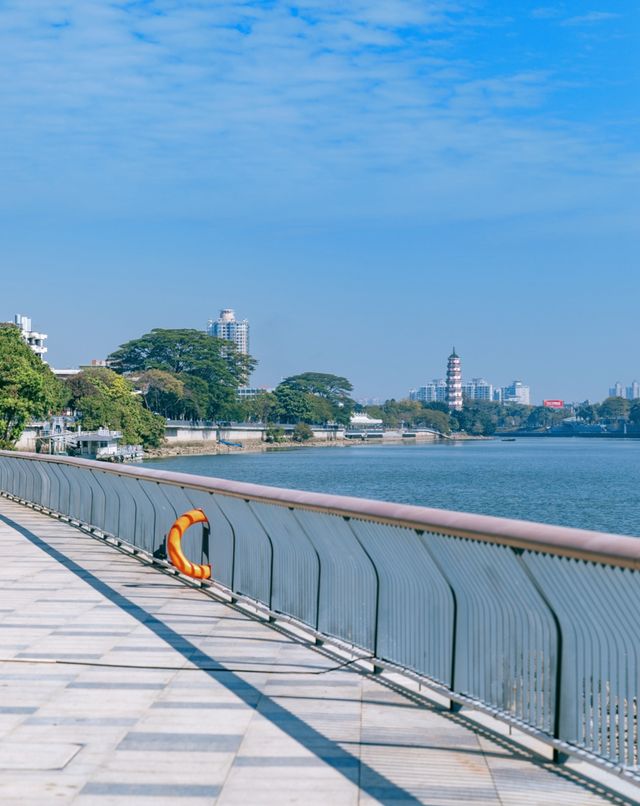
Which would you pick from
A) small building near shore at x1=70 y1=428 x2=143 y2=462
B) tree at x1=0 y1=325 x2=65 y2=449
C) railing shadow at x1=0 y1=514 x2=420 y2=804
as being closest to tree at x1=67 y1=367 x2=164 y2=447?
small building near shore at x1=70 y1=428 x2=143 y2=462

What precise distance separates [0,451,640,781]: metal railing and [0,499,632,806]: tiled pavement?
0.94 ft

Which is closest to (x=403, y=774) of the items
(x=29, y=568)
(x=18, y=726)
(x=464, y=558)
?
(x=464, y=558)

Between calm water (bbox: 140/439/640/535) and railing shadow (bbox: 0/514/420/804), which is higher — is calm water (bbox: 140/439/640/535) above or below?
below

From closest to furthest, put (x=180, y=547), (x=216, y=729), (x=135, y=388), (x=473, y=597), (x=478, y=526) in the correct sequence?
(x=478, y=526) < (x=216, y=729) < (x=473, y=597) < (x=180, y=547) < (x=135, y=388)

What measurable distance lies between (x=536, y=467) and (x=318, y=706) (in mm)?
110687

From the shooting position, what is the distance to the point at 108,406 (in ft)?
449

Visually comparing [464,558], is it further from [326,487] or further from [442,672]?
[326,487]

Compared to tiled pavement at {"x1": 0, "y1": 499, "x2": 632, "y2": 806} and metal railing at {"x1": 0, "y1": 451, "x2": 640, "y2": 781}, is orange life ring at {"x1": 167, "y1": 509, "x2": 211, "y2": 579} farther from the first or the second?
tiled pavement at {"x1": 0, "y1": 499, "x2": 632, "y2": 806}

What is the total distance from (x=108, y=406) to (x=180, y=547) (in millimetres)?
125913

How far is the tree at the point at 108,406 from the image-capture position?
441ft

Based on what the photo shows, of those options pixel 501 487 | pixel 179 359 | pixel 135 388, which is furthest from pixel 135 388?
pixel 501 487

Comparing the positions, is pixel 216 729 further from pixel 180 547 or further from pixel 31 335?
pixel 31 335

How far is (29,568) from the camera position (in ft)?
48.4

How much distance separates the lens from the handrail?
216 inches
